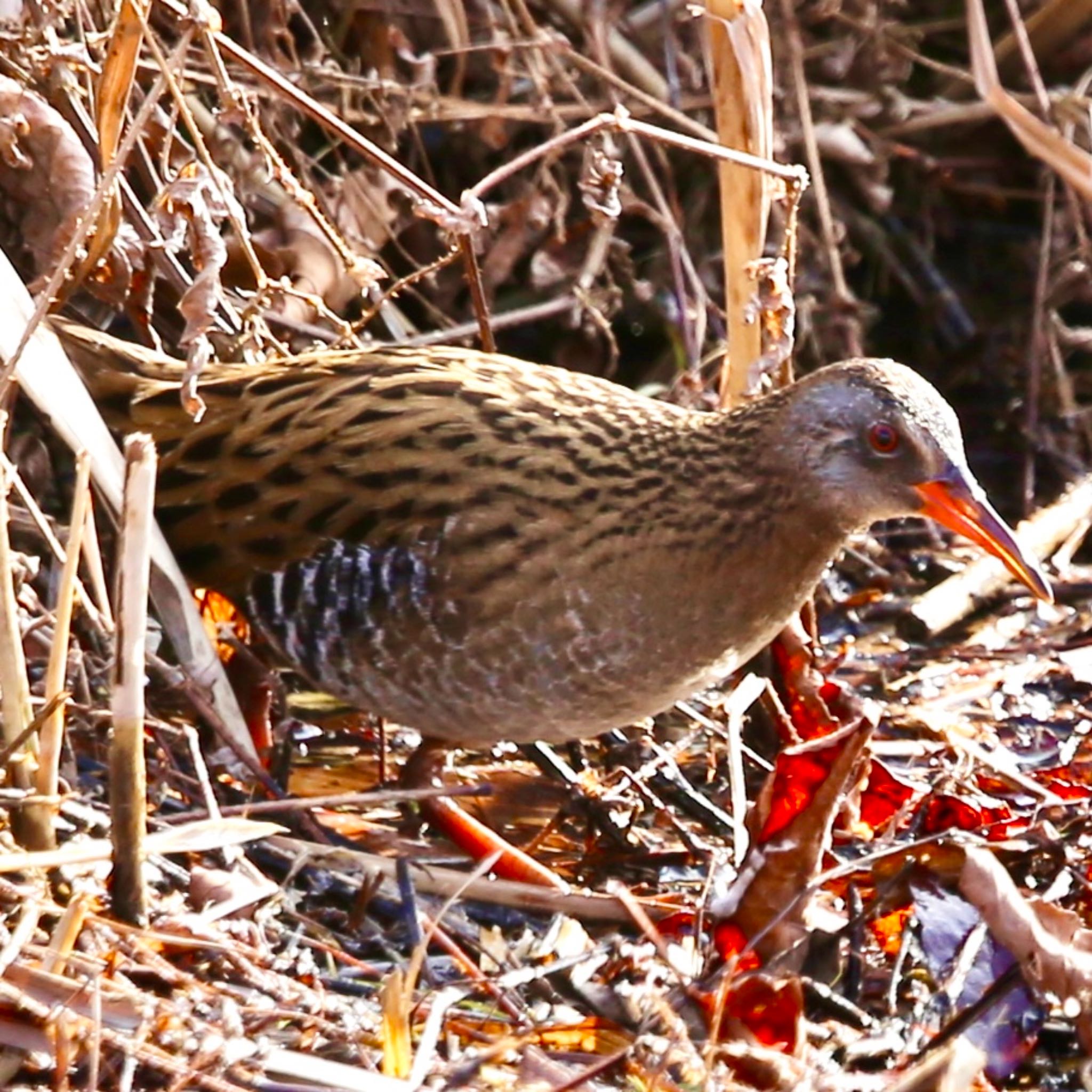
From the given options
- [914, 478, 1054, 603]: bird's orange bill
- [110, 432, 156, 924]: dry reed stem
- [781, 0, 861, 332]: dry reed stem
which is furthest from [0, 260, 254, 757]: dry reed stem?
[781, 0, 861, 332]: dry reed stem

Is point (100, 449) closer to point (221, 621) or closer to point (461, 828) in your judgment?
point (221, 621)

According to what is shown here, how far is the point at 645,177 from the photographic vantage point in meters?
4.76

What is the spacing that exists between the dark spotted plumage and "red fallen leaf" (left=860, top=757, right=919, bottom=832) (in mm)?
357

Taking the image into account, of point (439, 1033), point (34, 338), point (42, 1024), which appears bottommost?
point (439, 1033)

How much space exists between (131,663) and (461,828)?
1.18 metres

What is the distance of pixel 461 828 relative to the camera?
354cm

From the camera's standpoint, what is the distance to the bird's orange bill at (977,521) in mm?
3266

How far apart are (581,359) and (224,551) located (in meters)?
1.58

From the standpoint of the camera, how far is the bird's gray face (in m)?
3.26

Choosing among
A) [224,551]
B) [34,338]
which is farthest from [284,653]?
→ [34,338]

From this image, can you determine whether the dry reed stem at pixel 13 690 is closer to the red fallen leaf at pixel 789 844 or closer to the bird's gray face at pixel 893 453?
the red fallen leaf at pixel 789 844

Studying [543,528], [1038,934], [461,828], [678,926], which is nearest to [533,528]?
[543,528]

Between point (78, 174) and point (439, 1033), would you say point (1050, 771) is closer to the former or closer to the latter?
point (439, 1033)

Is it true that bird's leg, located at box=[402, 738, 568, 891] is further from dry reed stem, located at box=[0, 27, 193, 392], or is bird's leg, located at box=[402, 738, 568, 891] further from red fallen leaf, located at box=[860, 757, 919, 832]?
dry reed stem, located at box=[0, 27, 193, 392]
